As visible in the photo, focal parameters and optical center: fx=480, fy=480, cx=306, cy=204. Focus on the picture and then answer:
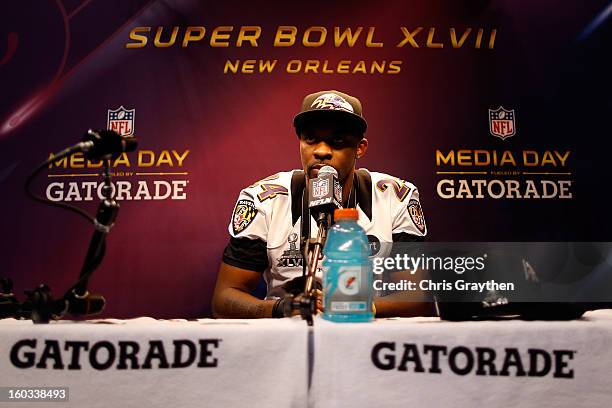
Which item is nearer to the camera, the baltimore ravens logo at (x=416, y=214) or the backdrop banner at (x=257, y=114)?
the baltimore ravens logo at (x=416, y=214)

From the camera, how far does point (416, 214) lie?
2.43m

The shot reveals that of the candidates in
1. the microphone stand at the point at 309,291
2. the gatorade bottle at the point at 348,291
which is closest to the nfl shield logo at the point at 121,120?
the microphone stand at the point at 309,291

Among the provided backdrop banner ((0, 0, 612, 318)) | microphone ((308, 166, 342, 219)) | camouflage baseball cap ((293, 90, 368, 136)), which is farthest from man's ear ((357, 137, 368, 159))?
microphone ((308, 166, 342, 219))

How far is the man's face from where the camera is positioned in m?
2.25

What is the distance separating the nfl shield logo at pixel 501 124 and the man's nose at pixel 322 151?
109 centimetres

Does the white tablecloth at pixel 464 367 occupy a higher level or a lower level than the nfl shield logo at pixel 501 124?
lower

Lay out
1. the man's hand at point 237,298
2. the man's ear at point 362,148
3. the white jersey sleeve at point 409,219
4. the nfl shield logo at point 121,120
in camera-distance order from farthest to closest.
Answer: the nfl shield logo at point 121,120
the man's ear at point 362,148
the white jersey sleeve at point 409,219
the man's hand at point 237,298

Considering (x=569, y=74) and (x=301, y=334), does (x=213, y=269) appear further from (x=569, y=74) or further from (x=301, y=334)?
(x=569, y=74)

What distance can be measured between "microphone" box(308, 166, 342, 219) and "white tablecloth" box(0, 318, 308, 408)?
17.7 inches

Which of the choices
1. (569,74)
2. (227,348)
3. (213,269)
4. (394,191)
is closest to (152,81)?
(213,269)

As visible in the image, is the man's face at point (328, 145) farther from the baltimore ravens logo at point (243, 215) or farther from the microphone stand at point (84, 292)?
the microphone stand at point (84, 292)

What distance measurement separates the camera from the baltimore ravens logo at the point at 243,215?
2.25m

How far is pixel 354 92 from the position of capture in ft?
9.21

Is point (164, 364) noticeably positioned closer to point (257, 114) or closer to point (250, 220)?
point (250, 220)
